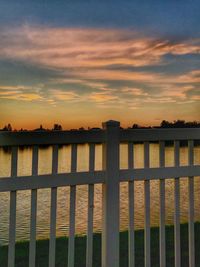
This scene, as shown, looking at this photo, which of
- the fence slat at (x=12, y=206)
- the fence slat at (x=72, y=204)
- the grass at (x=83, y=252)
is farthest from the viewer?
the grass at (x=83, y=252)

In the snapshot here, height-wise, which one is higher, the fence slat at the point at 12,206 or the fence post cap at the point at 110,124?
the fence post cap at the point at 110,124

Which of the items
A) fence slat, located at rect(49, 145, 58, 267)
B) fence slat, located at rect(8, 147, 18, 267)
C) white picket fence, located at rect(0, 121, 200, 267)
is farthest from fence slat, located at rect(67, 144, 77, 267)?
fence slat, located at rect(8, 147, 18, 267)

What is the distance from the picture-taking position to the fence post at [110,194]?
6.91 ft

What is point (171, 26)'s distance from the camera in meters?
3.47

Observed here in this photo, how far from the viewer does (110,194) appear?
2105mm

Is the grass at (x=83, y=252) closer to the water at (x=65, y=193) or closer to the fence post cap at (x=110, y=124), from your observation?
the water at (x=65, y=193)

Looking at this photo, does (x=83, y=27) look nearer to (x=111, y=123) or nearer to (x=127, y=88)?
(x=127, y=88)

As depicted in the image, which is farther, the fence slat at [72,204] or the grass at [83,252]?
the grass at [83,252]


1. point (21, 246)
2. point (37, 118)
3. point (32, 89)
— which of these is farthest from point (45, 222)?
point (32, 89)

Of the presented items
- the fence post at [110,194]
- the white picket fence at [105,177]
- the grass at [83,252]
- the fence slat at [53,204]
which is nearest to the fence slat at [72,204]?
the white picket fence at [105,177]

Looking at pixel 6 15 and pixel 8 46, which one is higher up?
pixel 6 15

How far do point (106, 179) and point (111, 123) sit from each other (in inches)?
14.7

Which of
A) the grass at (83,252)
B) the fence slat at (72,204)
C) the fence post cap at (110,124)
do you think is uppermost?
the fence post cap at (110,124)

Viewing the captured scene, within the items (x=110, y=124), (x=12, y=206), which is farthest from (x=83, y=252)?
(x=110, y=124)
